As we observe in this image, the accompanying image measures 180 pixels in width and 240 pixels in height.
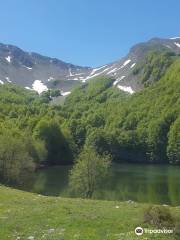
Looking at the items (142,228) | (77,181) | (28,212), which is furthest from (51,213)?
(77,181)

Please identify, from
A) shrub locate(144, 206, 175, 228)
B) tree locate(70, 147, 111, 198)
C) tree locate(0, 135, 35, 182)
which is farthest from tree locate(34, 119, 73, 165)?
shrub locate(144, 206, 175, 228)

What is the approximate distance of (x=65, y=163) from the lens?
631 ft

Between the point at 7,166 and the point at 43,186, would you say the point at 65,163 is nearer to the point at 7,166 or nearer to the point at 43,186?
the point at 43,186

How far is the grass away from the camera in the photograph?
27.1 m

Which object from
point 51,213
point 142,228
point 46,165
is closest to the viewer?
point 142,228

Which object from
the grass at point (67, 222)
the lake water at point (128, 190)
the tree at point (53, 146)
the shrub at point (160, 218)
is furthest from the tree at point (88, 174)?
the tree at point (53, 146)

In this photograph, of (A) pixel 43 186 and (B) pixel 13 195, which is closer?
(B) pixel 13 195

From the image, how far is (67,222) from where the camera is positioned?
30281 mm

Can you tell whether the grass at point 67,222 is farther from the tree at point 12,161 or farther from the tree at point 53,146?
the tree at point 53,146

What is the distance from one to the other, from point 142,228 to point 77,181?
48371mm

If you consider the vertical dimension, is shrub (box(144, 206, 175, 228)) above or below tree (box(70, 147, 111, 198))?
above

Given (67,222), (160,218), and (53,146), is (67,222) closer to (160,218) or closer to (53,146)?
(160,218)

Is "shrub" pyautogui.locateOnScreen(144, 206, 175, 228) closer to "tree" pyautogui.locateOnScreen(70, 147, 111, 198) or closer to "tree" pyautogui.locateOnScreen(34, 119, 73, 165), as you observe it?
"tree" pyautogui.locateOnScreen(70, 147, 111, 198)

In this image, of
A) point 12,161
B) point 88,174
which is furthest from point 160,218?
A: point 12,161
